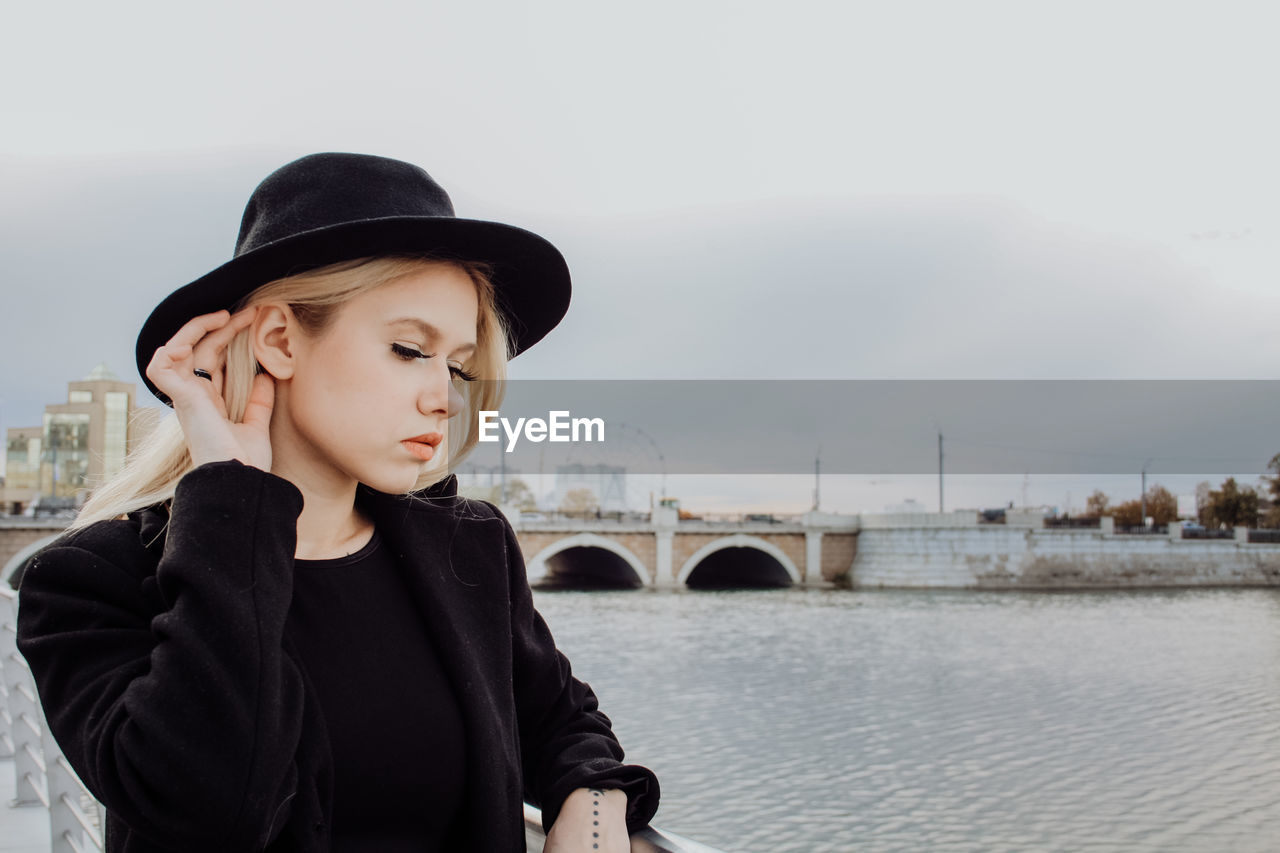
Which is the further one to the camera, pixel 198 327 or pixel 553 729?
pixel 553 729

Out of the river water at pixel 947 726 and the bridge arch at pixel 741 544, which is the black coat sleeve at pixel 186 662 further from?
the bridge arch at pixel 741 544

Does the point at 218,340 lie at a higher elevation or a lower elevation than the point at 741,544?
higher

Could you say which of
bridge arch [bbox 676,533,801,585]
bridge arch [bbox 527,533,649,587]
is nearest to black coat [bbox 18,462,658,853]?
bridge arch [bbox 527,533,649,587]

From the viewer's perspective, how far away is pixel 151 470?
1239 mm

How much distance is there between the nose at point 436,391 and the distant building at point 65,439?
50.1m

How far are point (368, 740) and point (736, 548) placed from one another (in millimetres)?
39580

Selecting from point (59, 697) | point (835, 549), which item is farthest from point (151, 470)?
point (835, 549)

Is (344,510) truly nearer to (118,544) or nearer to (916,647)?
(118,544)

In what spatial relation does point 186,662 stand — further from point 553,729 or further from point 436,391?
point 553,729

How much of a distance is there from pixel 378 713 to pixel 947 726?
14.2 metres

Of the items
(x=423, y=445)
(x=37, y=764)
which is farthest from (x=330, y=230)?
(x=37, y=764)

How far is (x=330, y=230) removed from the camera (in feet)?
3.60

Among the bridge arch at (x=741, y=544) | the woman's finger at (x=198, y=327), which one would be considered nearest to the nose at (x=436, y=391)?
the woman's finger at (x=198, y=327)

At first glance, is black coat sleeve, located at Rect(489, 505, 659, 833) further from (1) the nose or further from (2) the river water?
(2) the river water
